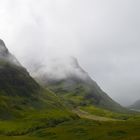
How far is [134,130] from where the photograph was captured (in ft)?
592

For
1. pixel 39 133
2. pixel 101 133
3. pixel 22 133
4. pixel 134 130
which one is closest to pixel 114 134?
pixel 101 133

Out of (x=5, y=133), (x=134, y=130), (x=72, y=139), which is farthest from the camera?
(x=5, y=133)

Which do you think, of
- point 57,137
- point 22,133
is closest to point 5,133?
point 22,133

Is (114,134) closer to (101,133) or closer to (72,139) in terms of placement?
(101,133)

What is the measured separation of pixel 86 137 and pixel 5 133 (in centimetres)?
5332

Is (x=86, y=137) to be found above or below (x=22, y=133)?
below

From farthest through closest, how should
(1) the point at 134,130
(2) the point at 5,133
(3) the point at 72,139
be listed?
(2) the point at 5,133
(1) the point at 134,130
(3) the point at 72,139

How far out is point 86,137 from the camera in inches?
6348

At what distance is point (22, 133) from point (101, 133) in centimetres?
4935

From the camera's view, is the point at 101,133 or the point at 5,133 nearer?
the point at 101,133

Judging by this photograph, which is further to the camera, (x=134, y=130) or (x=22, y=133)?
(x=22, y=133)

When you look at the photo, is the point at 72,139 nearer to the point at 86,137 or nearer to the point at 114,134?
the point at 86,137

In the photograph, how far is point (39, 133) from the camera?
606ft

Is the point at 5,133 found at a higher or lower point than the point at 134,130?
higher
